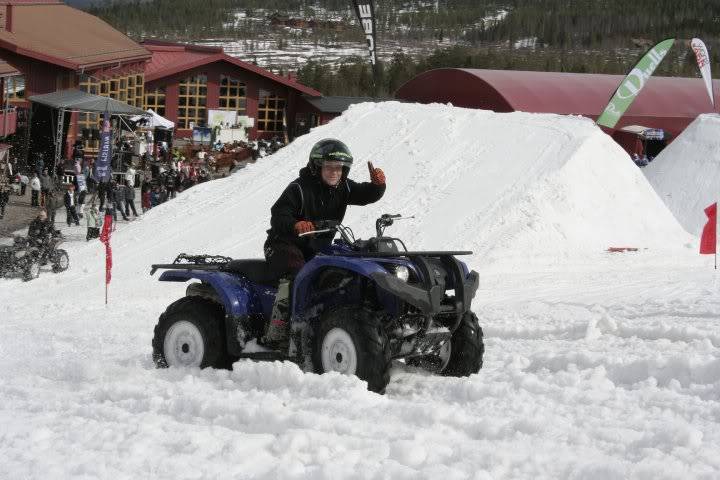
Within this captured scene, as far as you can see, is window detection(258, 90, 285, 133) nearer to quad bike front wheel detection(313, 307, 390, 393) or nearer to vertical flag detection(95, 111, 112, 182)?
vertical flag detection(95, 111, 112, 182)

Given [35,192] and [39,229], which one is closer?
[39,229]

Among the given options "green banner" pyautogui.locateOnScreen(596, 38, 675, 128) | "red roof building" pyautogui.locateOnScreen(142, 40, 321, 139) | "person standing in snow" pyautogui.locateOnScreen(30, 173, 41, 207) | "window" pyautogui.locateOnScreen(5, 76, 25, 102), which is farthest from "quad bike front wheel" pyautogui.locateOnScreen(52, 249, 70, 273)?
"red roof building" pyautogui.locateOnScreen(142, 40, 321, 139)

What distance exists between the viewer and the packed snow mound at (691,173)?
2416cm

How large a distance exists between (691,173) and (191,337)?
19.6 m

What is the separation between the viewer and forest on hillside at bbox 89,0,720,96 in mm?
107062

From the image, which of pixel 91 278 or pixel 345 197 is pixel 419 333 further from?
pixel 91 278

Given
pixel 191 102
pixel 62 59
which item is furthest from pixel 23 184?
pixel 191 102

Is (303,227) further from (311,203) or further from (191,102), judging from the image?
(191,102)

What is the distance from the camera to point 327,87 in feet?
228

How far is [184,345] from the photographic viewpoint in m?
8.18

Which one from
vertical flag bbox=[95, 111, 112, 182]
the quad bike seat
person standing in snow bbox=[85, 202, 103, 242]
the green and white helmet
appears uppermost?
the green and white helmet

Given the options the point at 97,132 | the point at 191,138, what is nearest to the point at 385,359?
the point at 97,132

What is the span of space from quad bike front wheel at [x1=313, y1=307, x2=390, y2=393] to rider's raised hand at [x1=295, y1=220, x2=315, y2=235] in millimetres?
532

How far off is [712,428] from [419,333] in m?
2.03
